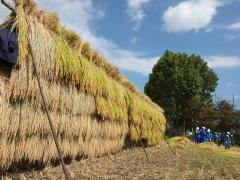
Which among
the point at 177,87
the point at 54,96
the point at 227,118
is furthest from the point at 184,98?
the point at 54,96

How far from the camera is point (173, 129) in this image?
62.1 metres

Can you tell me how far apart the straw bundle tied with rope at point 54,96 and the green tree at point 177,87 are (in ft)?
154

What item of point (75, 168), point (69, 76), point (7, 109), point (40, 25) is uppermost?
point (40, 25)

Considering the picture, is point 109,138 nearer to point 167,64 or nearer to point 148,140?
point 148,140

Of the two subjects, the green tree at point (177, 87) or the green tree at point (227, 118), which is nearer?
the green tree at point (177, 87)

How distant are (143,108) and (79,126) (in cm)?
1058

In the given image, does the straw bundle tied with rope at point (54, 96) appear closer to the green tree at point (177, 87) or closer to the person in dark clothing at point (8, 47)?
the person in dark clothing at point (8, 47)

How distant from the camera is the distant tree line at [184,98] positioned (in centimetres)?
6184

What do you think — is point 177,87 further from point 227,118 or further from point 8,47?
point 8,47

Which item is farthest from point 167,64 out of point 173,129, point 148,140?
point 148,140

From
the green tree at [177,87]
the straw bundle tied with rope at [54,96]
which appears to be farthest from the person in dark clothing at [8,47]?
the green tree at [177,87]

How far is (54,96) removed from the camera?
9.52 metres

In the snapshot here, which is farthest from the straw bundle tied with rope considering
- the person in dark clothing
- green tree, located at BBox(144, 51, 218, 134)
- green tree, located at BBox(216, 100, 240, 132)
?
green tree, located at BBox(216, 100, 240, 132)

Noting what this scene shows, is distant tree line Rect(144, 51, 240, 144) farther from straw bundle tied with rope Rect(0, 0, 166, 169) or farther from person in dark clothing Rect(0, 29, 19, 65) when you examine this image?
person in dark clothing Rect(0, 29, 19, 65)
